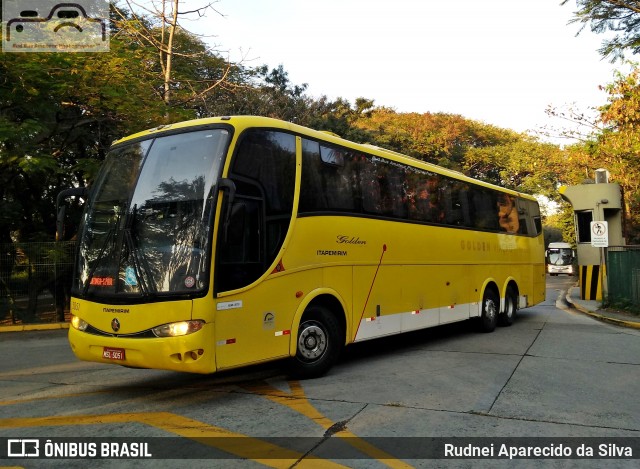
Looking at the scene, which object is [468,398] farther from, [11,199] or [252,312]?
[11,199]

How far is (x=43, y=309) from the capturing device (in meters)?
13.5

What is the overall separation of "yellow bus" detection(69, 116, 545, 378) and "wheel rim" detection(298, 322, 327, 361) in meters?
0.02

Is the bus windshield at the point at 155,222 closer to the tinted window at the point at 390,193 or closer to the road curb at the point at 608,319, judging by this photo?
the tinted window at the point at 390,193

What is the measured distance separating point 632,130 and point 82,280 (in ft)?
63.3

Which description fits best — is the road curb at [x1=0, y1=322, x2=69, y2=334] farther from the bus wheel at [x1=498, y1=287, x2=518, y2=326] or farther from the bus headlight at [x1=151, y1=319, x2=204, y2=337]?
the bus wheel at [x1=498, y1=287, x2=518, y2=326]

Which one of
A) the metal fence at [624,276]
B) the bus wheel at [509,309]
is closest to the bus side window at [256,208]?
the bus wheel at [509,309]

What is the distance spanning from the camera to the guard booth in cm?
1830

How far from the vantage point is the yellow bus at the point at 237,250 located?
551 cm

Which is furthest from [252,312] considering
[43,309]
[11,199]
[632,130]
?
[632,130]

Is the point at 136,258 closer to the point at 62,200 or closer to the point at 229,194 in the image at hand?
the point at 229,194

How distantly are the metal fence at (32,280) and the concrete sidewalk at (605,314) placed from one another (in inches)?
553

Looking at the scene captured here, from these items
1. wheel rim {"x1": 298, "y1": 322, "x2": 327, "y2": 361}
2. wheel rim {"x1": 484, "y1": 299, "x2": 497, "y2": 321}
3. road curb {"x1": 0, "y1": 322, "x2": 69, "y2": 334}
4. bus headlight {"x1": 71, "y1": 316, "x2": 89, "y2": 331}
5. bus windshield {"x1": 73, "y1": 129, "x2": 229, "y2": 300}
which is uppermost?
bus windshield {"x1": 73, "y1": 129, "x2": 229, "y2": 300}

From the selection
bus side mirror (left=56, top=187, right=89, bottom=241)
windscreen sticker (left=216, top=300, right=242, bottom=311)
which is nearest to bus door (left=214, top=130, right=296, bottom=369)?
windscreen sticker (left=216, top=300, right=242, bottom=311)

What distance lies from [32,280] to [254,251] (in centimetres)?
993
